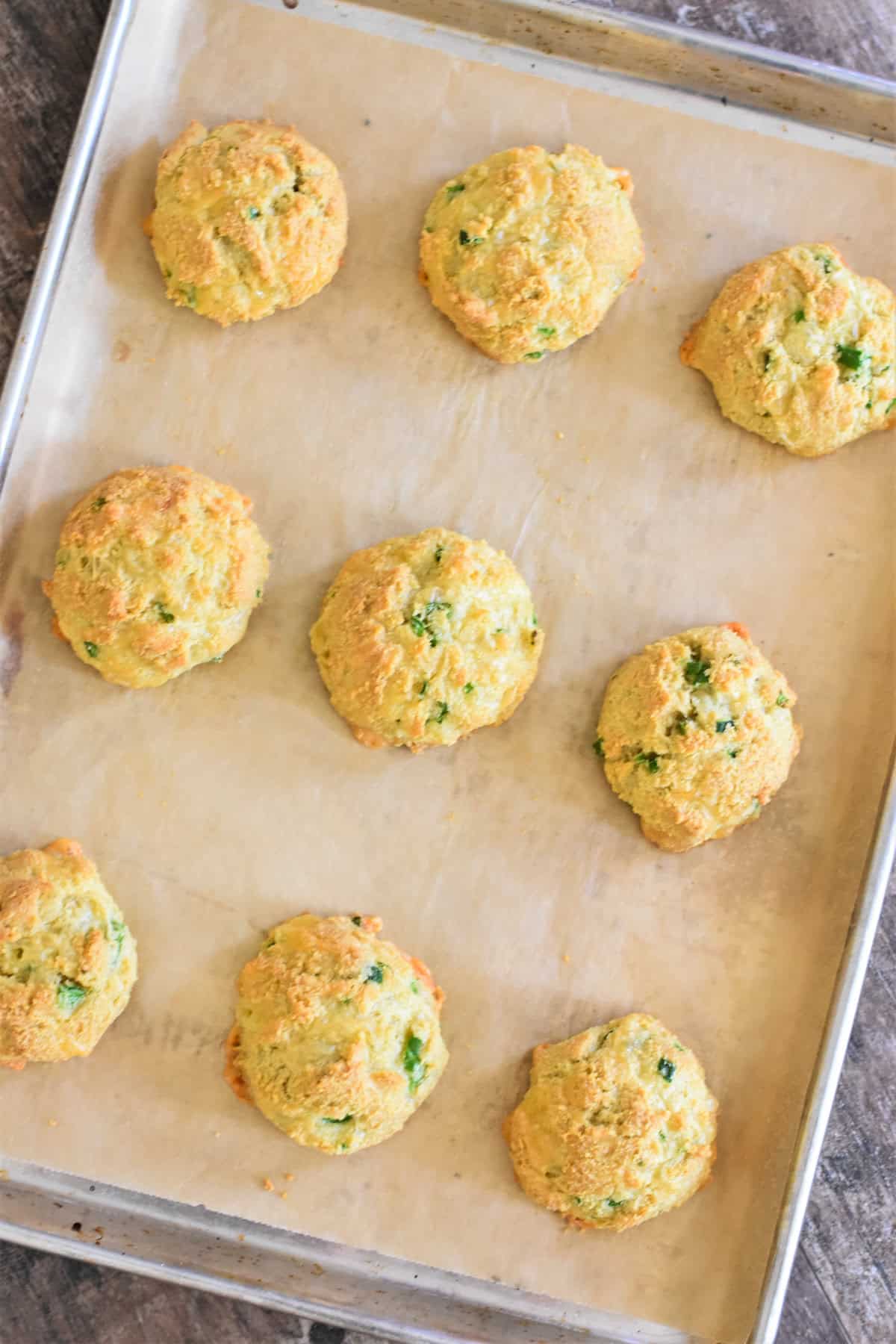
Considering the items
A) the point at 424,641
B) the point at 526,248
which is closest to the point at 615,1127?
the point at 424,641

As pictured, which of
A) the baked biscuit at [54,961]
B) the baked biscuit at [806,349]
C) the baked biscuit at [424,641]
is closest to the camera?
the baked biscuit at [54,961]

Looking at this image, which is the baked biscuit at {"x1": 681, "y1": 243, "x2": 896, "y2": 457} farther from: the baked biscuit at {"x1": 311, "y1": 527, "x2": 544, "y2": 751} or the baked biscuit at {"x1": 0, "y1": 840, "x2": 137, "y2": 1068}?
the baked biscuit at {"x1": 0, "y1": 840, "x2": 137, "y2": 1068}

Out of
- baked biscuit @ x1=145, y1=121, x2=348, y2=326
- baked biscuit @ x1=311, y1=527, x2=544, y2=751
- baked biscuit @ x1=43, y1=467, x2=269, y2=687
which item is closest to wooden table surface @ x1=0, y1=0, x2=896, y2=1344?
baked biscuit @ x1=145, y1=121, x2=348, y2=326

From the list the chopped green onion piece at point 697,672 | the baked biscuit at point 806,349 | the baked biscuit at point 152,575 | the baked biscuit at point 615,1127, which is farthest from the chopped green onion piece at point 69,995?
the baked biscuit at point 806,349

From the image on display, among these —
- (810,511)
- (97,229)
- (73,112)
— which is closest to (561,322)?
(810,511)

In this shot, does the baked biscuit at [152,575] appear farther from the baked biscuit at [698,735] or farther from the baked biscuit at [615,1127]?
the baked biscuit at [615,1127]

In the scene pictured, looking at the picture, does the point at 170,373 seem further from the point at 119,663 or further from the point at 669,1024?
the point at 669,1024
